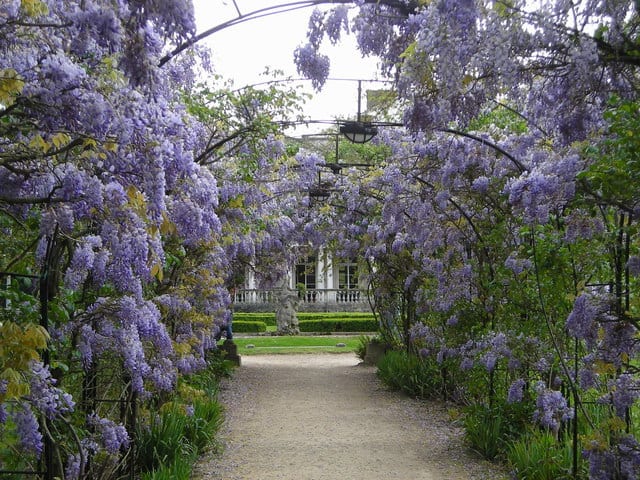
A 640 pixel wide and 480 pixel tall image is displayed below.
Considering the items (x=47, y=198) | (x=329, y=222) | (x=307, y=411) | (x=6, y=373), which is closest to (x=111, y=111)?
(x=47, y=198)

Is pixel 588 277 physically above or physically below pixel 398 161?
below

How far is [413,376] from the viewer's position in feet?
35.4

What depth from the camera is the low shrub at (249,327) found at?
23375 mm

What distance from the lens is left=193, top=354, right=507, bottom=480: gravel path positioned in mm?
6594

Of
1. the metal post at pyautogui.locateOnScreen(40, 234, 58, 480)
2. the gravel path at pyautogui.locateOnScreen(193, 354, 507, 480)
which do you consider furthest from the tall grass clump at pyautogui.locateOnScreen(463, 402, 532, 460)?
the metal post at pyautogui.locateOnScreen(40, 234, 58, 480)

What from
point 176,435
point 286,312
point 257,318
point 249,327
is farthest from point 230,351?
point 257,318

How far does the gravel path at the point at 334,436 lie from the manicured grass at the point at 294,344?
5.32 metres

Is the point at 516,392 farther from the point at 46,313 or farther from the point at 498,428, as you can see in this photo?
the point at 46,313

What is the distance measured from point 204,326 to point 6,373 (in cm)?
571

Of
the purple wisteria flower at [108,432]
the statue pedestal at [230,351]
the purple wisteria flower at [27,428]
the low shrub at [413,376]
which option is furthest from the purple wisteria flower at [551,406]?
the statue pedestal at [230,351]

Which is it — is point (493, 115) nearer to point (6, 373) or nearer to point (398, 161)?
point (398, 161)

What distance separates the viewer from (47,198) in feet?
11.2

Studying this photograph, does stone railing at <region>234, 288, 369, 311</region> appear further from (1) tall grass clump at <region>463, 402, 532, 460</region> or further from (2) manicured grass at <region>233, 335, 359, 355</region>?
(1) tall grass clump at <region>463, 402, 532, 460</region>

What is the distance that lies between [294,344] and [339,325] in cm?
455
